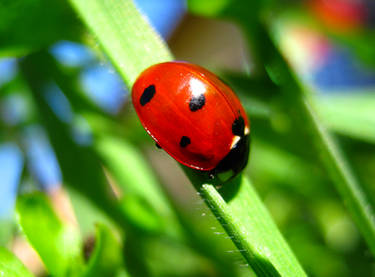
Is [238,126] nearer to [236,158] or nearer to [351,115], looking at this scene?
[236,158]

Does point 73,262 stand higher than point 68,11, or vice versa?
point 68,11

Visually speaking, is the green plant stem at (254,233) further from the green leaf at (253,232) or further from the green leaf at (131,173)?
the green leaf at (131,173)

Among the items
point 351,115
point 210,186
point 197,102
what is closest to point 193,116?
point 197,102

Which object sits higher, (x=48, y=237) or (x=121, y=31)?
(x=121, y=31)

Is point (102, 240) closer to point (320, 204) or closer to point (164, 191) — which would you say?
point (164, 191)

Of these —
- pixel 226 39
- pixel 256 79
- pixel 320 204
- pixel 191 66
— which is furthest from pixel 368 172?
pixel 226 39

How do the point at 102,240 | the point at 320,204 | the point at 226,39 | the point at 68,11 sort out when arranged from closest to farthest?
the point at 102,240, the point at 68,11, the point at 320,204, the point at 226,39
